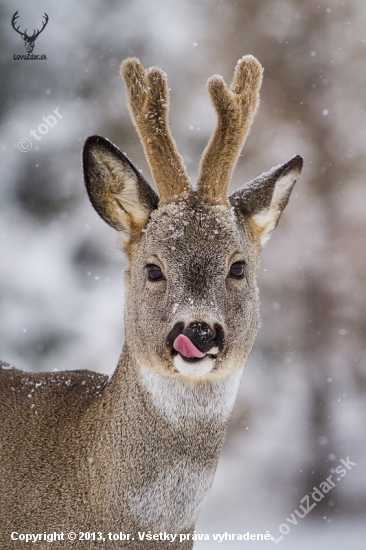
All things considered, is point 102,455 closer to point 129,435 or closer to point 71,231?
point 129,435

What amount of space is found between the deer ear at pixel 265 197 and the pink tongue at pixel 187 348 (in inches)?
41.9

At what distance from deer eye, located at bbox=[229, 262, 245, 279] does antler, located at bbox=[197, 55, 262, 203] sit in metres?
0.36

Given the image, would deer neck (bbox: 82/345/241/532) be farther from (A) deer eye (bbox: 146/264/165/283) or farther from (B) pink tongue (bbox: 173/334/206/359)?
(A) deer eye (bbox: 146/264/165/283)

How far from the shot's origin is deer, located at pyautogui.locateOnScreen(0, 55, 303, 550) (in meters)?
3.27

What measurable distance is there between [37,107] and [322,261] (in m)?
4.44

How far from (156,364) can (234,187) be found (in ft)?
20.2

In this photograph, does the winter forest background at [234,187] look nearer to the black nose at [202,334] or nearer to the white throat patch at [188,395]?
the white throat patch at [188,395]

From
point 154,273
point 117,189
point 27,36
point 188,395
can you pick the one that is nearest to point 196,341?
point 188,395

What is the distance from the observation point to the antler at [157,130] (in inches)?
143

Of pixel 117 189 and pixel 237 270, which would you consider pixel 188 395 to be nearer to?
pixel 237 270

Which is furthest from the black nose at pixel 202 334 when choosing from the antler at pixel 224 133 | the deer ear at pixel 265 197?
the deer ear at pixel 265 197

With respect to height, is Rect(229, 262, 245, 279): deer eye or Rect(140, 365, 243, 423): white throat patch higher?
Rect(229, 262, 245, 279): deer eye

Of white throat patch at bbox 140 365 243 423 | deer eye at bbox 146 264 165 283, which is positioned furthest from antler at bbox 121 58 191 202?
white throat patch at bbox 140 365 243 423

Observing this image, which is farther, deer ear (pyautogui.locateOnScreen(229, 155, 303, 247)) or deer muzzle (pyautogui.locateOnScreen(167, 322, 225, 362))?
deer ear (pyautogui.locateOnScreen(229, 155, 303, 247))
